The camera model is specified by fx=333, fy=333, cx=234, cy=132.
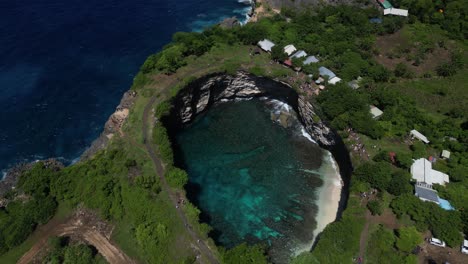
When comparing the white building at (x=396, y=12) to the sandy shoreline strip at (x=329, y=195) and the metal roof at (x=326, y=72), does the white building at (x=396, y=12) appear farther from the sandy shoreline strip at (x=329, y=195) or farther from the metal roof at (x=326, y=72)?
the sandy shoreline strip at (x=329, y=195)

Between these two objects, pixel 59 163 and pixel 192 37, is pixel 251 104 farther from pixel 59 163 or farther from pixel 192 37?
pixel 59 163

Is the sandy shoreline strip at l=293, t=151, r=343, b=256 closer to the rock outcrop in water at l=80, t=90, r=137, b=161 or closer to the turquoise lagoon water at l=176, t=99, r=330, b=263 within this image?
the turquoise lagoon water at l=176, t=99, r=330, b=263

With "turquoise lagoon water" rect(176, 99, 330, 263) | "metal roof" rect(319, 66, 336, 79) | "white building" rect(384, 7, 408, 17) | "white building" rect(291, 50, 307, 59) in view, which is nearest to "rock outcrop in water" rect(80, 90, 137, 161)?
"turquoise lagoon water" rect(176, 99, 330, 263)

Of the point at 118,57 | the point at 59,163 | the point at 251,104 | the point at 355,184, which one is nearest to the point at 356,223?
the point at 355,184

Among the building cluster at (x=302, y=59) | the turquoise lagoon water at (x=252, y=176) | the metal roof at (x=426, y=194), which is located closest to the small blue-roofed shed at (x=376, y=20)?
the building cluster at (x=302, y=59)

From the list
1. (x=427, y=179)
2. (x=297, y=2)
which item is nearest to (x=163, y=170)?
(x=427, y=179)
